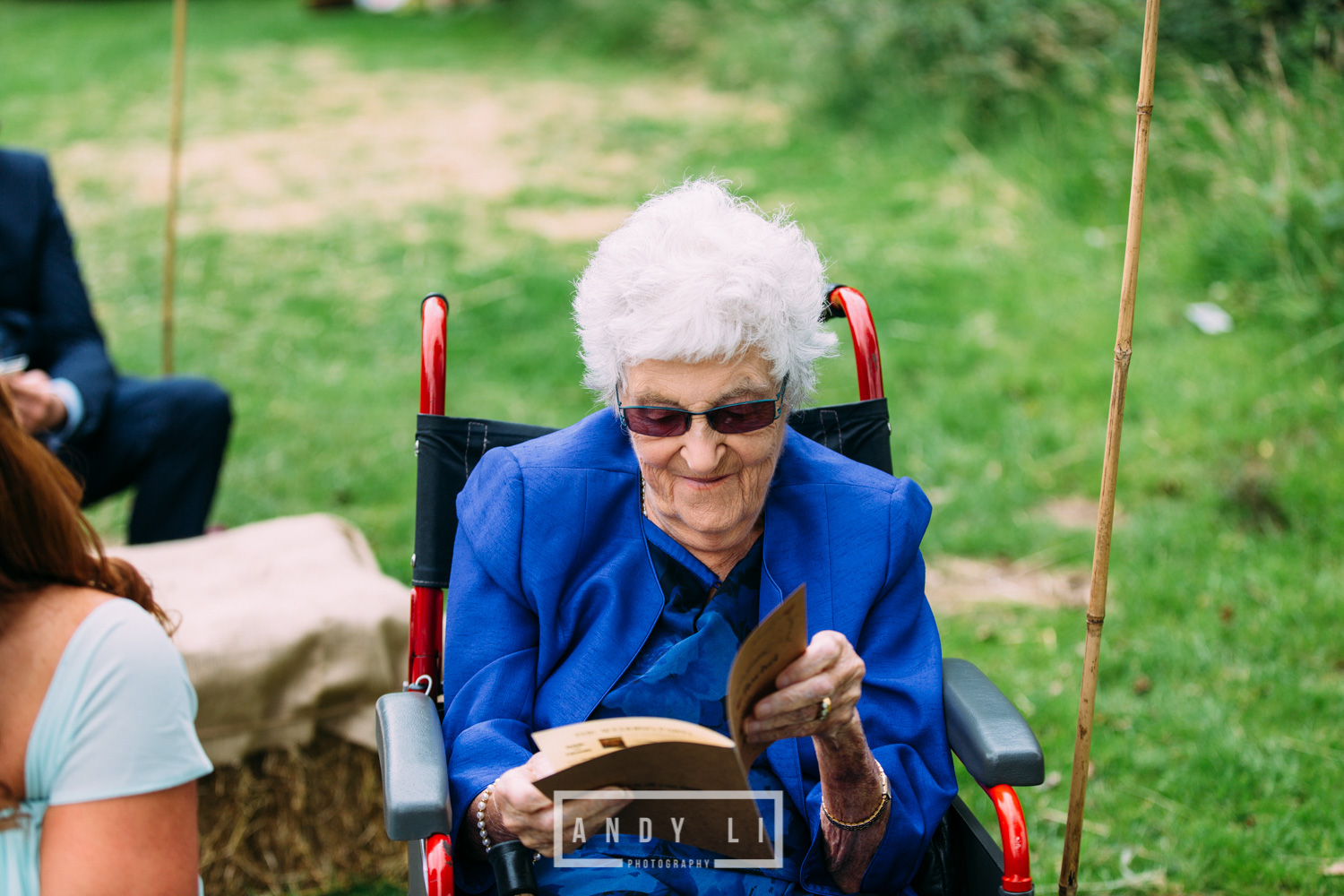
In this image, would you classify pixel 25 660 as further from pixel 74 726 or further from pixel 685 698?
pixel 685 698

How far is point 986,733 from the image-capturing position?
1956 millimetres

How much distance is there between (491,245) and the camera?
25.0 feet

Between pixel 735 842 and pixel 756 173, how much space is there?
294 inches

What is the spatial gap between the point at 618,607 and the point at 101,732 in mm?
860

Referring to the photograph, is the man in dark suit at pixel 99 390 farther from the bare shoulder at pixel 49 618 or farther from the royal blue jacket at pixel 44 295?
the bare shoulder at pixel 49 618

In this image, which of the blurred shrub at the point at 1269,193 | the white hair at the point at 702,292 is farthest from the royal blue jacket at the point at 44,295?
the blurred shrub at the point at 1269,193

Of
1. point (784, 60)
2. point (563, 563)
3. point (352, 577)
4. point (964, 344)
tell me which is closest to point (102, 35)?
point (784, 60)

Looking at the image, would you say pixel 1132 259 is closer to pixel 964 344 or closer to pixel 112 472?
pixel 112 472

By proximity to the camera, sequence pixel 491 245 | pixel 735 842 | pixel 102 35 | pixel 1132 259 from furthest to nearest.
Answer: pixel 102 35
pixel 491 245
pixel 1132 259
pixel 735 842

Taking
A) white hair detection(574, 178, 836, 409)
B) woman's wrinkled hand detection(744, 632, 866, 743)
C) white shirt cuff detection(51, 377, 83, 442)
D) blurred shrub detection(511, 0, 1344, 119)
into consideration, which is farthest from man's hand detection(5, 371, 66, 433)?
blurred shrub detection(511, 0, 1344, 119)

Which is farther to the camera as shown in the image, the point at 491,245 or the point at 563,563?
the point at 491,245

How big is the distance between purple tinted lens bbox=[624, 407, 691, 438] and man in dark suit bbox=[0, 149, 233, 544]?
218cm

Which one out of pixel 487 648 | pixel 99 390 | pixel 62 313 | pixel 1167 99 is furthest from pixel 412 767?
pixel 1167 99

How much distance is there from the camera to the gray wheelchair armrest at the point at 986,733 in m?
1.90
